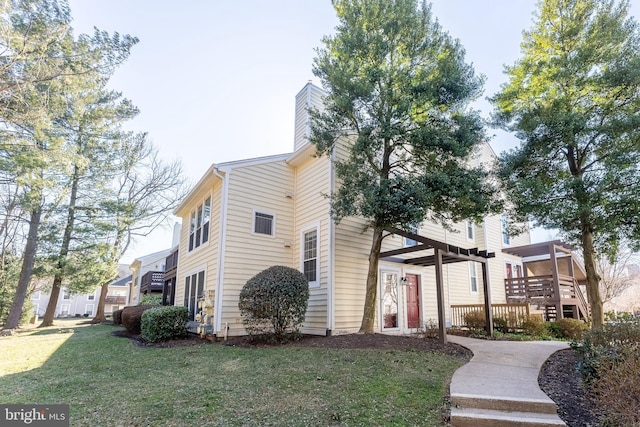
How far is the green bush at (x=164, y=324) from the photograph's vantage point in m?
10.1

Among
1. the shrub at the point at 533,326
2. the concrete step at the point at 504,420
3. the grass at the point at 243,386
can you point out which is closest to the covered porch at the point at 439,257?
the shrub at the point at 533,326

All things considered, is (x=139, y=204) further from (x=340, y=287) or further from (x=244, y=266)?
(x=340, y=287)

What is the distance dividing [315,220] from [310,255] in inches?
42.7

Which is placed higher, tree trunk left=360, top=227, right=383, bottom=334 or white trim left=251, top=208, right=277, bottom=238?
white trim left=251, top=208, right=277, bottom=238

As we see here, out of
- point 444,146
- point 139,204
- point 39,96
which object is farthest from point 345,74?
point 139,204

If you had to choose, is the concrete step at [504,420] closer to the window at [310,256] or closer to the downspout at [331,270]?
the downspout at [331,270]

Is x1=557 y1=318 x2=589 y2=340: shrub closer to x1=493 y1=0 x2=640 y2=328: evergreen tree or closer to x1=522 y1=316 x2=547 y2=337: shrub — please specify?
x1=522 y1=316 x2=547 y2=337: shrub

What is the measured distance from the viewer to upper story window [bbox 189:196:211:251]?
475 inches

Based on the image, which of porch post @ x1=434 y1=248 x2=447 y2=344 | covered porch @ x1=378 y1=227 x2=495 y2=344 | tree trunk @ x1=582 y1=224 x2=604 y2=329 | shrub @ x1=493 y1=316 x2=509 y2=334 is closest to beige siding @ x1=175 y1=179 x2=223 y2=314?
covered porch @ x1=378 y1=227 x2=495 y2=344

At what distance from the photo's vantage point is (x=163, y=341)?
10.2m

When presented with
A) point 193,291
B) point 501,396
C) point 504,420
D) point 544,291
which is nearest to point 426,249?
point 501,396

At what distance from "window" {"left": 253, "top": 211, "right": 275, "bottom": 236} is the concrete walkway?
6738mm

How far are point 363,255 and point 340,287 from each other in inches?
52.5

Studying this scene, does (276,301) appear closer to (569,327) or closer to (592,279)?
(592,279)
